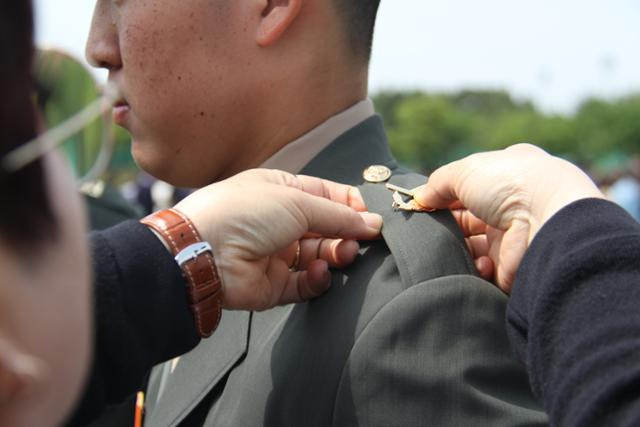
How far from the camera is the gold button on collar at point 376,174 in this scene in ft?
6.31

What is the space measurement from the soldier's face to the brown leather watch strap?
1.54 ft

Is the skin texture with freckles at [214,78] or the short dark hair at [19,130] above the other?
the short dark hair at [19,130]

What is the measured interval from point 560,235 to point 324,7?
2.80ft

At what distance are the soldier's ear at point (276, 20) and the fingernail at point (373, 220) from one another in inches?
18.6

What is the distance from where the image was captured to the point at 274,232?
1.60 m

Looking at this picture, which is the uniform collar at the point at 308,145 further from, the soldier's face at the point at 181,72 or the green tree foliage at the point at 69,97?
the green tree foliage at the point at 69,97

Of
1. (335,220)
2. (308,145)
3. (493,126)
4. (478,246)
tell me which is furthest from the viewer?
(493,126)

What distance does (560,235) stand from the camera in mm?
1429

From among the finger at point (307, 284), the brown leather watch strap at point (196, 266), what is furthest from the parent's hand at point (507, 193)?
the brown leather watch strap at point (196, 266)

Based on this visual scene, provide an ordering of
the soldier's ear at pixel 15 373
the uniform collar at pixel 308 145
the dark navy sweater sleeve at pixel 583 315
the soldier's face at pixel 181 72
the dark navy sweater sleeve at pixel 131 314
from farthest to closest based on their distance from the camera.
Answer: the uniform collar at pixel 308 145, the soldier's face at pixel 181 72, the dark navy sweater sleeve at pixel 131 314, the dark navy sweater sleeve at pixel 583 315, the soldier's ear at pixel 15 373

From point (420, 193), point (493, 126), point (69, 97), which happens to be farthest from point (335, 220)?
point (493, 126)

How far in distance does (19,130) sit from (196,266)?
73cm

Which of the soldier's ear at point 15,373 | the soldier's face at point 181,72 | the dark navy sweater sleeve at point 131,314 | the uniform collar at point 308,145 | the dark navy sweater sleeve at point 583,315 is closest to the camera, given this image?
the soldier's ear at point 15,373

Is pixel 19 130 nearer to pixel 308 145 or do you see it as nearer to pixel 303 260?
pixel 303 260
